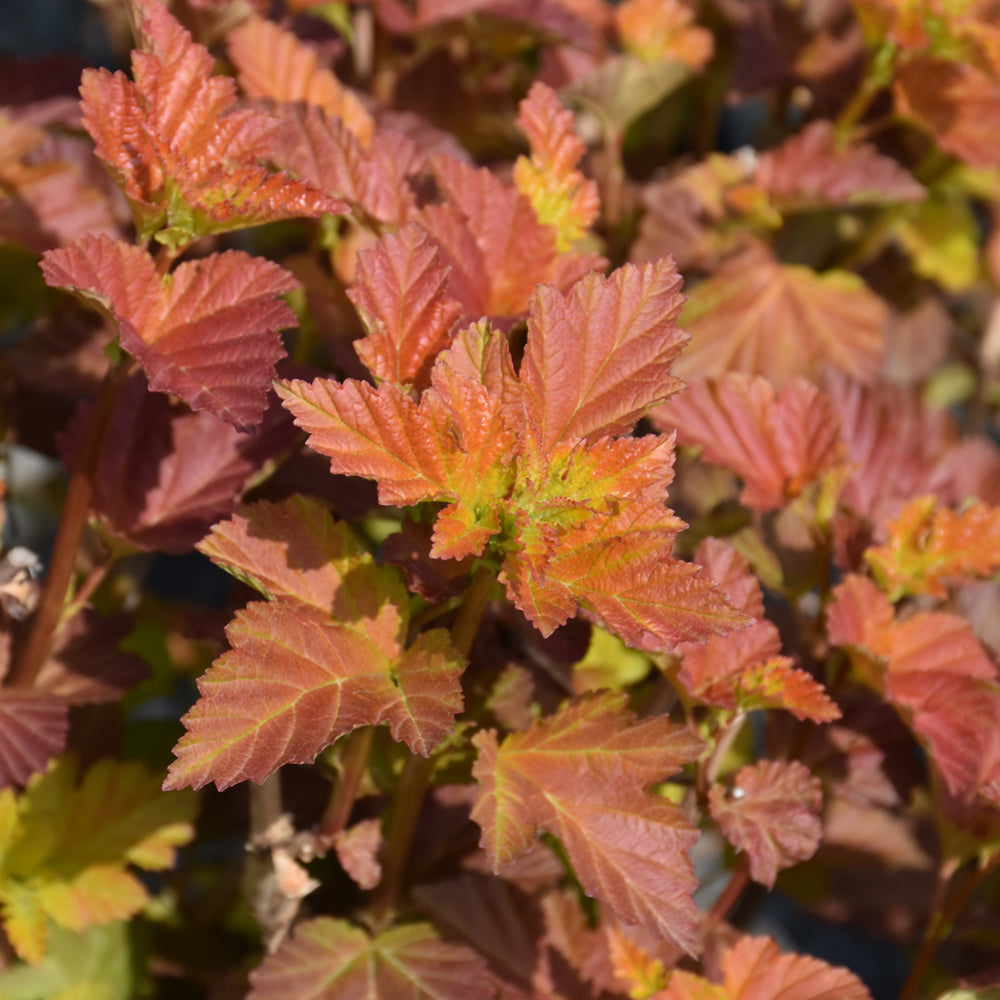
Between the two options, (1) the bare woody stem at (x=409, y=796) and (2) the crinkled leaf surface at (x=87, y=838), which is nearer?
(1) the bare woody stem at (x=409, y=796)

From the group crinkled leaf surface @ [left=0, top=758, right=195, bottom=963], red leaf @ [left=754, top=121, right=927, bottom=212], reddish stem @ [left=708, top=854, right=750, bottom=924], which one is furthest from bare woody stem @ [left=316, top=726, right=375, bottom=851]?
red leaf @ [left=754, top=121, right=927, bottom=212]

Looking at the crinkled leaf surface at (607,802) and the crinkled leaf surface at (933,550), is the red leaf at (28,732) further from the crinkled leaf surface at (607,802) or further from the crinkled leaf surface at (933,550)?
the crinkled leaf surface at (933,550)

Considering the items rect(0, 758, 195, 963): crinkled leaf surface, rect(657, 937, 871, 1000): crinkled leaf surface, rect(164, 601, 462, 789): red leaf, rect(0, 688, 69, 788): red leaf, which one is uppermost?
rect(164, 601, 462, 789): red leaf

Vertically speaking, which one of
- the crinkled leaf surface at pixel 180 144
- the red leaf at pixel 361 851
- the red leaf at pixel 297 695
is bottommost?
the red leaf at pixel 361 851

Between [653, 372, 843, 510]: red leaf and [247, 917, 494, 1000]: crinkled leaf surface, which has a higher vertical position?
[653, 372, 843, 510]: red leaf

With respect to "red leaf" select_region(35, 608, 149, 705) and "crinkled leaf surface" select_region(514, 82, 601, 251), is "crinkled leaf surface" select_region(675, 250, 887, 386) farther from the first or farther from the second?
"red leaf" select_region(35, 608, 149, 705)

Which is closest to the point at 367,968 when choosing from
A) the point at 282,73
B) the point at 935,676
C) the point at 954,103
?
the point at 935,676

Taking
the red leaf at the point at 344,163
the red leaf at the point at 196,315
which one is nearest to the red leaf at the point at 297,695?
the red leaf at the point at 196,315
